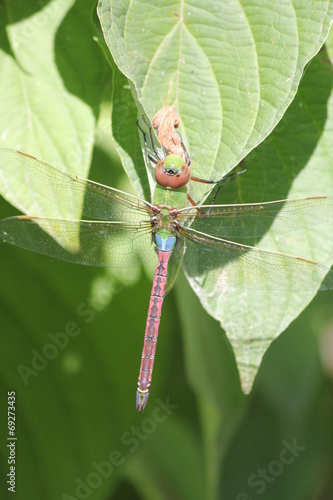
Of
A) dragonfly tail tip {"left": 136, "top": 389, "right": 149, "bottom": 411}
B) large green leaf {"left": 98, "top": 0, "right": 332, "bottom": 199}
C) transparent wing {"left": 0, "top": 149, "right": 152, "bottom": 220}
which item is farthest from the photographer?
dragonfly tail tip {"left": 136, "top": 389, "right": 149, "bottom": 411}

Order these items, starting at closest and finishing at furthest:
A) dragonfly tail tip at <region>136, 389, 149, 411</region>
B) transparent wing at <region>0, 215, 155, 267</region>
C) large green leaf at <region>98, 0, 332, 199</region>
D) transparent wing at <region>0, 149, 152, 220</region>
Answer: large green leaf at <region>98, 0, 332, 199</region>
transparent wing at <region>0, 149, 152, 220</region>
transparent wing at <region>0, 215, 155, 267</region>
dragonfly tail tip at <region>136, 389, 149, 411</region>

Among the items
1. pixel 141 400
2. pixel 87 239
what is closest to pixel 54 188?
pixel 87 239

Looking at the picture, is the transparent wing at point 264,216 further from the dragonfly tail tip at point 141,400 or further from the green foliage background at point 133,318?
the dragonfly tail tip at point 141,400

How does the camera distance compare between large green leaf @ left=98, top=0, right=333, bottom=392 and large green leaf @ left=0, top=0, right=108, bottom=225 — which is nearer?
large green leaf @ left=98, top=0, right=333, bottom=392

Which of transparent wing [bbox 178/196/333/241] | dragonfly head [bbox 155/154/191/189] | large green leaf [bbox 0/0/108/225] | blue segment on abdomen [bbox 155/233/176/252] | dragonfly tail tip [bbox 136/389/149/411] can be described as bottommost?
dragonfly tail tip [bbox 136/389/149/411]

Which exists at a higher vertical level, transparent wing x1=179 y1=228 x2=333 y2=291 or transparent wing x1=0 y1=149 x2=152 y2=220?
transparent wing x1=0 y1=149 x2=152 y2=220

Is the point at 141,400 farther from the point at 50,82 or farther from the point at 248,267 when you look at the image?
the point at 50,82

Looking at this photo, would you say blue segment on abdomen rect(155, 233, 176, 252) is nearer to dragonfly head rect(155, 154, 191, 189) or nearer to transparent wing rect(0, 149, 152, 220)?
transparent wing rect(0, 149, 152, 220)

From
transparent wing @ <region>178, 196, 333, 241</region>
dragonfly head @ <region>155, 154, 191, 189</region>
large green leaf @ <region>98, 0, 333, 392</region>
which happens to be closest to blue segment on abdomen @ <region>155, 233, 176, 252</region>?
transparent wing @ <region>178, 196, 333, 241</region>
